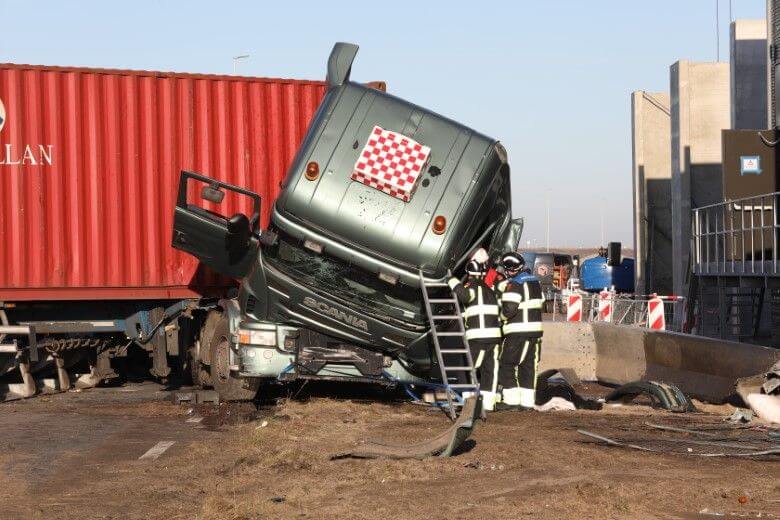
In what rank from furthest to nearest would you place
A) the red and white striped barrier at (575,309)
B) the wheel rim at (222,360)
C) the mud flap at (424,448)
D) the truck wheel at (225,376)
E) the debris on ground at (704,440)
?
the red and white striped barrier at (575,309) < the wheel rim at (222,360) < the truck wheel at (225,376) < the debris on ground at (704,440) < the mud flap at (424,448)

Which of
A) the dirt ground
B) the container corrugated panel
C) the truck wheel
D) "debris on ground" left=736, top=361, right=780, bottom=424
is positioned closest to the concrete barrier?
"debris on ground" left=736, top=361, right=780, bottom=424

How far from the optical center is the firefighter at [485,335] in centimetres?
1232

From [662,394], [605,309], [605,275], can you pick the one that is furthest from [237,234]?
[605,275]

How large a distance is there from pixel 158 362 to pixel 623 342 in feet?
18.9

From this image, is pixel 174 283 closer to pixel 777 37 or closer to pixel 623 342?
pixel 623 342

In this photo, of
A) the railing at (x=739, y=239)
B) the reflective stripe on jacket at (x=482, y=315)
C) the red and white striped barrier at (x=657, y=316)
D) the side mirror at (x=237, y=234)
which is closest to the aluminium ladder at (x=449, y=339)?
the reflective stripe on jacket at (x=482, y=315)

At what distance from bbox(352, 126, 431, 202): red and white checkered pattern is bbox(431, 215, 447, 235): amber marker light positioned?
31 cm

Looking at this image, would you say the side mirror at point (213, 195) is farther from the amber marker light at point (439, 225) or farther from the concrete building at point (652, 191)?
the concrete building at point (652, 191)

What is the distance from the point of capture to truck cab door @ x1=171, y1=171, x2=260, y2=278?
12375 mm

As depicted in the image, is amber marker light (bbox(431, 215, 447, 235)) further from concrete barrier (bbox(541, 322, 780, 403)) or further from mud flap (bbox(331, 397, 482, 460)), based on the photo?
concrete barrier (bbox(541, 322, 780, 403))

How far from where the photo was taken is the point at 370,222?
11.2m

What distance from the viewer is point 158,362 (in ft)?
49.9

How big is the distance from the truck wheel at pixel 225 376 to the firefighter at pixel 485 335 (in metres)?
2.29

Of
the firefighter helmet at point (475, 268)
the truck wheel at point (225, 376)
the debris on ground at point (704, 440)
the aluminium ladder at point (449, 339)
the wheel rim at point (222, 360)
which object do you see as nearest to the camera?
the debris on ground at point (704, 440)
